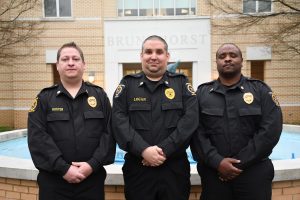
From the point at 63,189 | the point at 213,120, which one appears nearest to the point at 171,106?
the point at 213,120

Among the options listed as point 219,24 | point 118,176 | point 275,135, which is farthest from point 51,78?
point 275,135

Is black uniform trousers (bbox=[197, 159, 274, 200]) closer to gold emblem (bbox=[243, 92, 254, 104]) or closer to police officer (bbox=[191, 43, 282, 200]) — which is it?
police officer (bbox=[191, 43, 282, 200])

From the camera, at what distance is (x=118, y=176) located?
350cm

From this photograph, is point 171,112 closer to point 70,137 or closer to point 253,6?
point 70,137

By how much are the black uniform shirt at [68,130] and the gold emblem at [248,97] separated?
120 centimetres

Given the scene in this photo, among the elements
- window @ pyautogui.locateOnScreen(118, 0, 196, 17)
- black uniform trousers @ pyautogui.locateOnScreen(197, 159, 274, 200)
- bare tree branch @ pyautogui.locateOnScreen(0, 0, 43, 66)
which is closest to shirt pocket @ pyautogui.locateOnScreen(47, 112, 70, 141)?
black uniform trousers @ pyautogui.locateOnScreen(197, 159, 274, 200)

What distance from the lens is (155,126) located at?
9.84 feet

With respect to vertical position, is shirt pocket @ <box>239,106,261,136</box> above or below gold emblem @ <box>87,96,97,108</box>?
below

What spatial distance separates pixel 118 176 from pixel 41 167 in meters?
0.87

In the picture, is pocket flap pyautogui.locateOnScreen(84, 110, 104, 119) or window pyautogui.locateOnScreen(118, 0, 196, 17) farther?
window pyautogui.locateOnScreen(118, 0, 196, 17)

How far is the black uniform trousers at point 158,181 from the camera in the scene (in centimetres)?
293

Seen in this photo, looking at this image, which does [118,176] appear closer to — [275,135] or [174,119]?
[174,119]

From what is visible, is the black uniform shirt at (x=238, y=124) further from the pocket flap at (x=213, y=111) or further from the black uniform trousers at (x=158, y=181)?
the black uniform trousers at (x=158, y=181)

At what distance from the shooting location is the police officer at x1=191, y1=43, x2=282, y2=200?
2.90 meters
